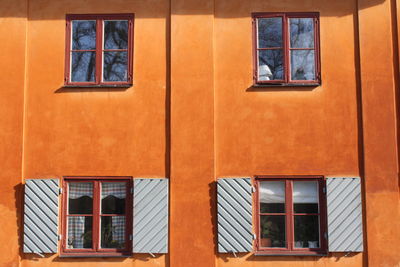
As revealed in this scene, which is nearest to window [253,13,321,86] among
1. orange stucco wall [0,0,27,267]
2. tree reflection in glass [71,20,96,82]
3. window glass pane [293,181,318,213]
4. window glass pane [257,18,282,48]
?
window glass pane [257,18,282,48]

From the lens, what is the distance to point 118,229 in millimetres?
10281

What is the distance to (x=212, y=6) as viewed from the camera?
10.6 metres

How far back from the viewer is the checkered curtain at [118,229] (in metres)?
10.3

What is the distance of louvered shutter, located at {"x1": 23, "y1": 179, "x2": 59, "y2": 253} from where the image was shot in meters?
10.1

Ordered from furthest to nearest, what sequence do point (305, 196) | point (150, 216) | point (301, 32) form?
1. point (301, 32)
2. point (305, 196)
3. point (150, 216)

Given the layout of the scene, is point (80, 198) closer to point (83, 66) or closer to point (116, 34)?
point (83, 66)

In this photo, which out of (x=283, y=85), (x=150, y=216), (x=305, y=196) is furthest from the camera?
(x=283, y=85)

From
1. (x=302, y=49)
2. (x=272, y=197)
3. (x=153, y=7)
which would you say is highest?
(x=153, y=7)

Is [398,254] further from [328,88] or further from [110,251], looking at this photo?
[110,251]

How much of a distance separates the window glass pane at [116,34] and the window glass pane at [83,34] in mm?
244

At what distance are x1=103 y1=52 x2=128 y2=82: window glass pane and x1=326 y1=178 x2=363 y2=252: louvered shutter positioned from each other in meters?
4.18

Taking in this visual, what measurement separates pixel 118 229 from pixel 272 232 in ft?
8.99

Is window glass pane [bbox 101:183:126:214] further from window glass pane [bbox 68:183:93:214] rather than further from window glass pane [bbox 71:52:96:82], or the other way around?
window glass pane [bbox 71:52:96:82]

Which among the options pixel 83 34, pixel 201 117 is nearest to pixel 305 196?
pixel 201 117
